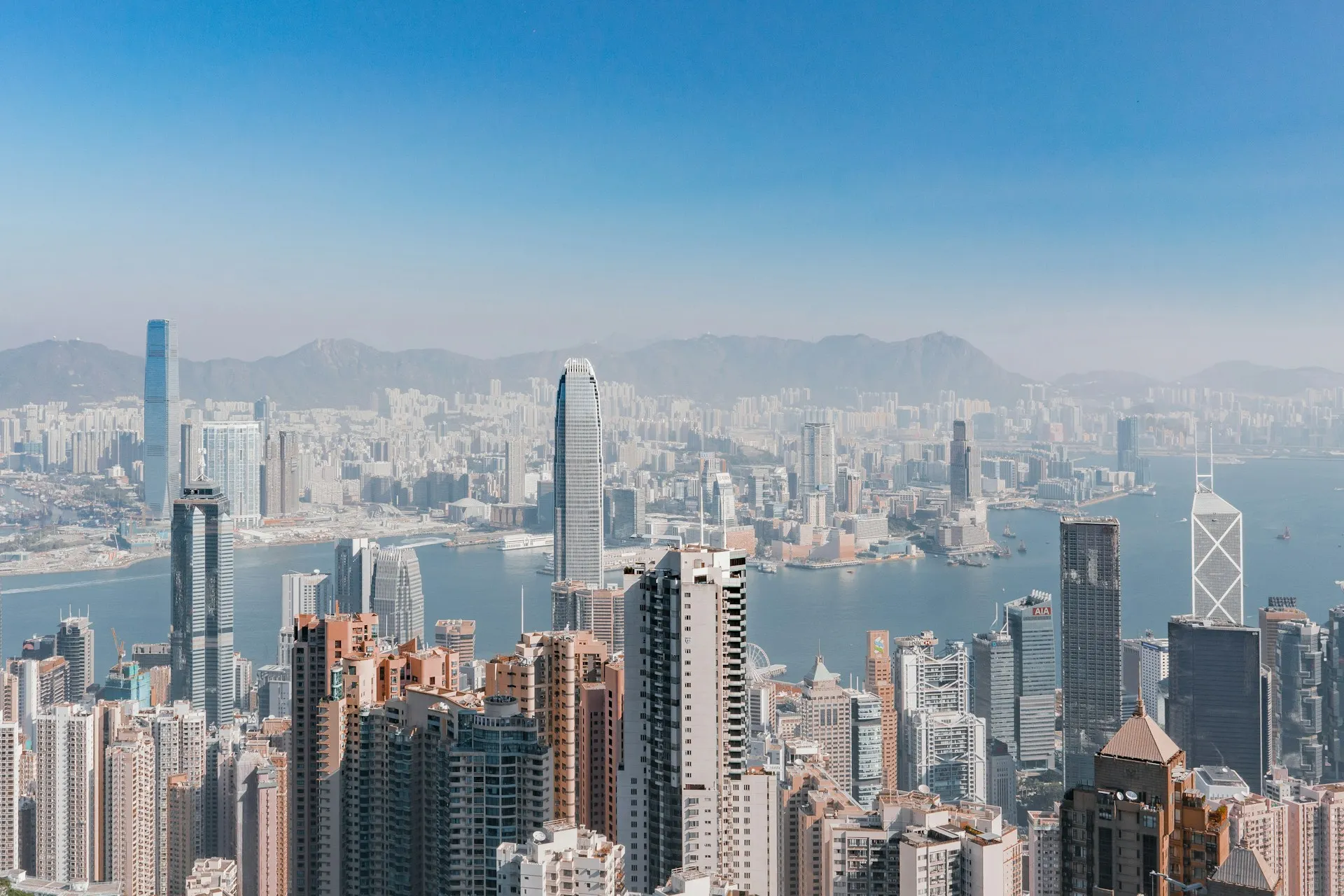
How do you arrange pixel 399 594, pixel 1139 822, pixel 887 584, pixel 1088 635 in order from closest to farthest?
1. pixel 1139 822
2. pixel 1088 635
3. pixel 399 594
4. pixel 887 584

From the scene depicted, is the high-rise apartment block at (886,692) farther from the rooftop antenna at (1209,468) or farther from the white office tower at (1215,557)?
the rooftop antenna at (1209,468)

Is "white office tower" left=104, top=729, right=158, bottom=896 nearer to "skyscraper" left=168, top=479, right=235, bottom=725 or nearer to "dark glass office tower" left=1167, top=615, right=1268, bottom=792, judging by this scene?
"skyscraper" left=168, top=479, right=235, bottom=725

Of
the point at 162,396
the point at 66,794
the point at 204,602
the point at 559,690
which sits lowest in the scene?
the point at 66,794

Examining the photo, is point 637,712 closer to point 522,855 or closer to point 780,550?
point 522,855

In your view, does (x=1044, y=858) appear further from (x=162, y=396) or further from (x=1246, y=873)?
(x=162, y=396)

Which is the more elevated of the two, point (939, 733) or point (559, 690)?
point (559, 690)

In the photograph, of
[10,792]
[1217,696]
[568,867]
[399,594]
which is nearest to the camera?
[568,867]

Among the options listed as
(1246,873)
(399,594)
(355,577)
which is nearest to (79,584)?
(355,577)
